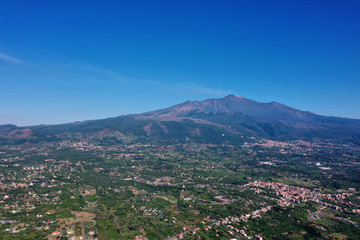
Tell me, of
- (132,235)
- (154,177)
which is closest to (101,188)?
(154,177)

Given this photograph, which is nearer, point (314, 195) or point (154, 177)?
point (314, 195)

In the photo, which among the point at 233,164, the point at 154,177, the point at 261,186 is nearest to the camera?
the point at 261,186

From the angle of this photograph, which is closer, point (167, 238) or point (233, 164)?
point (167, 238)

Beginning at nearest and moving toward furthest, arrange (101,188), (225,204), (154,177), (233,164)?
1. (225,204)
2. (101,188)
3. (154,177)
4. (233,164)

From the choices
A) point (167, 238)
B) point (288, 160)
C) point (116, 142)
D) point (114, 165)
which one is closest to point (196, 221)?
point (167, 238)

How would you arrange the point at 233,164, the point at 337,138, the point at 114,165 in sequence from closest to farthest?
the point at 114,165 → the point at 233,164 → the point at 337,138

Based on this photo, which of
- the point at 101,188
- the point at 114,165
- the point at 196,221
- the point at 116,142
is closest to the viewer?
the point at 196,221

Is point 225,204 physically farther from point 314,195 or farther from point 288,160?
point 288,160

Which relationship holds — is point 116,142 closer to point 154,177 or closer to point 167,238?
point 154,177

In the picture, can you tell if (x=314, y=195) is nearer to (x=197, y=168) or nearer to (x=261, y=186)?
(x=261, y=186)
